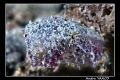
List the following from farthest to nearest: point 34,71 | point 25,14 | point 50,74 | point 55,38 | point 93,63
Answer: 1. point 25,14
2. point 34,71
3. point 50,74
4. point 93,63
5. point 55,38

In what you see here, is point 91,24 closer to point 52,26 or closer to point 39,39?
point 52,26

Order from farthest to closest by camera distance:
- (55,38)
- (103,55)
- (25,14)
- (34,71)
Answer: (25,14) → (34,71) → (103,55) → (55,38)

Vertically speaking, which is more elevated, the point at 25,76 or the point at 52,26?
the point at 52,26

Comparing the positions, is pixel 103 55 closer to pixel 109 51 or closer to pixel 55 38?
pixel 109 51

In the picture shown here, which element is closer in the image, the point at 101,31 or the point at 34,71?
the point at 101,31

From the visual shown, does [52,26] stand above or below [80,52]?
above

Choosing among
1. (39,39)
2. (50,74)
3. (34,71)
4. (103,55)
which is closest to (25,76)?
(34,71)

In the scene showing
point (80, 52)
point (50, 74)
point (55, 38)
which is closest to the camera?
point (55, 38)

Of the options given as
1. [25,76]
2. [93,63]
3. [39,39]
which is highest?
[39,39]

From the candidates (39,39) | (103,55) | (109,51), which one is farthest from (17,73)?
(109,51)
